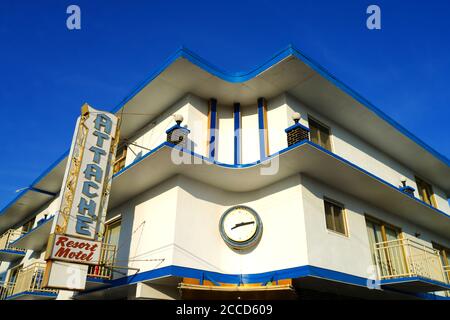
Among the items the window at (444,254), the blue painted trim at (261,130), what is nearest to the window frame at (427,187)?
the window at (444,254)

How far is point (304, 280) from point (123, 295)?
6.83 m

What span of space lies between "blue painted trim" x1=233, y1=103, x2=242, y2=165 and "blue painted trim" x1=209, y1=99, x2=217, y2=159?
0.76 m

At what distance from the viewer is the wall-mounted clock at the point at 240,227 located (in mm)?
12133

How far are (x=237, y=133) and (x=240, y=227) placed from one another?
3578mm

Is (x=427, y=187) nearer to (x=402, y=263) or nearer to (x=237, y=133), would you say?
(x=402, y=263)

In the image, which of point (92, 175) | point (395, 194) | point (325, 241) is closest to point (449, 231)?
point (395, 194)

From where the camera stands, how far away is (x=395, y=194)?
14.4m

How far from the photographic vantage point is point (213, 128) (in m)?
13.9

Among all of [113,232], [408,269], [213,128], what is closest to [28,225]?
[113,232]

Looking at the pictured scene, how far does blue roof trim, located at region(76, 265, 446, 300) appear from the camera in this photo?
10695mm

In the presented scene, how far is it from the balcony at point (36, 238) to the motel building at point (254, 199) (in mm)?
3238

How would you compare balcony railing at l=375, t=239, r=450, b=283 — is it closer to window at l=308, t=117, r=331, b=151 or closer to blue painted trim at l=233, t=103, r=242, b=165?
window at l=308, t=117, r=331, b=151
